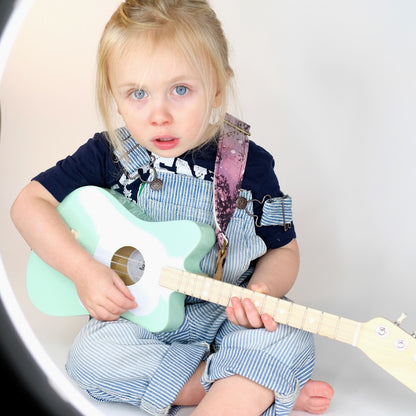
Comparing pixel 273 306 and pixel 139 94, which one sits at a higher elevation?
pixel 139 94

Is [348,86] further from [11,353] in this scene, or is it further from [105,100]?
[11,353]

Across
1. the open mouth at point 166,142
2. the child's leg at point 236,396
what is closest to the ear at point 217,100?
the open mouth at point 166,142

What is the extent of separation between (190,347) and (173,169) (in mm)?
347

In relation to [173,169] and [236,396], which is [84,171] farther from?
[236,396]

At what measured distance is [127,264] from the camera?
1390 millimetres

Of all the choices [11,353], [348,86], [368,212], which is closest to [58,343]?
[11,353]

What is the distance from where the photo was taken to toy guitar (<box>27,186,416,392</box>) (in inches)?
43.9

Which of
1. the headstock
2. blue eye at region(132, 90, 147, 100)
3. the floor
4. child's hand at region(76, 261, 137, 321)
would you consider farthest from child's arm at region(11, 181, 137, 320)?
the headstock

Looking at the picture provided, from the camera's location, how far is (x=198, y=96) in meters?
1.32

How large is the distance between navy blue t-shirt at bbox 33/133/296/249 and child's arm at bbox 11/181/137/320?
33mm

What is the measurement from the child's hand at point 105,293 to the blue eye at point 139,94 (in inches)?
12.2

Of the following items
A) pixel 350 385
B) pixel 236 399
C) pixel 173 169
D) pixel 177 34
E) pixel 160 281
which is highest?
pixel 177 34

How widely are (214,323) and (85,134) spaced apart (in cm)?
77

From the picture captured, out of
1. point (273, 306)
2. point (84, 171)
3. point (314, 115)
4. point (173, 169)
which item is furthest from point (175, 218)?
point (314, 115)
